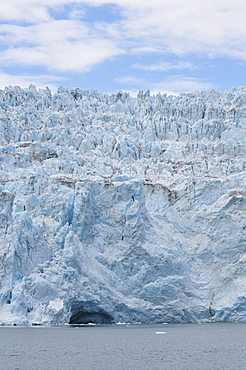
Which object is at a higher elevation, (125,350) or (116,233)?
(116,233)

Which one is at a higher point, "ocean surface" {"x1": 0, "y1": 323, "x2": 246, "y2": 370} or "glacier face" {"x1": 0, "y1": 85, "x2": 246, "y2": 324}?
"glacier face" {"x1": 0, "y1": 85, "x2": 246, "y2": 324}

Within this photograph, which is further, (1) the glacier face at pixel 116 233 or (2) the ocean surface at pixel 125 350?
(1) the glacier face at pixel 116 233

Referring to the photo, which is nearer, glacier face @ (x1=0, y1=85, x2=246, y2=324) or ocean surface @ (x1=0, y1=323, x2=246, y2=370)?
ocean surface @ (x1=0, y1=323, x2=246, y2=370)

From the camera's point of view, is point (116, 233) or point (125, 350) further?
point (116, 233)

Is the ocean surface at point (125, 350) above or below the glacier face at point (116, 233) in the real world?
below
